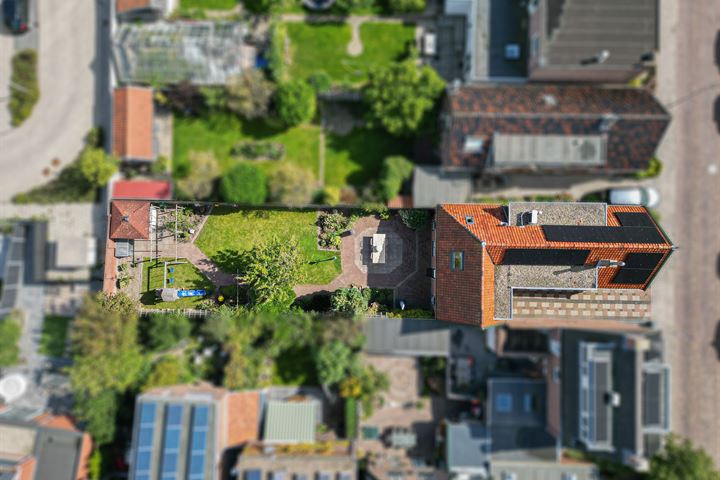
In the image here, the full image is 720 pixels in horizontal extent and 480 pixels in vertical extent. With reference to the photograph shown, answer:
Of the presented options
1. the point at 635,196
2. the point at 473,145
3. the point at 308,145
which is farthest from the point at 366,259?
the point at 635,196

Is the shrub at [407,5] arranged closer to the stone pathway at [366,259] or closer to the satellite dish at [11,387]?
the stone pathway at [366,259]

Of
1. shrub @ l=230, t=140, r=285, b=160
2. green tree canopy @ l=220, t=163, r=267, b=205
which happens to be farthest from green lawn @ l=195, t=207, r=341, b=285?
shrub @ l=230, t=140, r=285, b=160

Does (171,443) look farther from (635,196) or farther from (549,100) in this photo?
(635,196)

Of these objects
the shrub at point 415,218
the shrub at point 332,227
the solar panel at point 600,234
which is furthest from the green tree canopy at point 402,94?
the solar panel at point 600,234

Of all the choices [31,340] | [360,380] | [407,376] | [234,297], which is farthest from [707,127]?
[31,340]

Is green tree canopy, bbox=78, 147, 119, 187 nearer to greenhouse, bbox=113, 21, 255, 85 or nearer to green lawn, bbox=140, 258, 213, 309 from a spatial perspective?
greenhouse, bbox=113, 21, 255, 85
